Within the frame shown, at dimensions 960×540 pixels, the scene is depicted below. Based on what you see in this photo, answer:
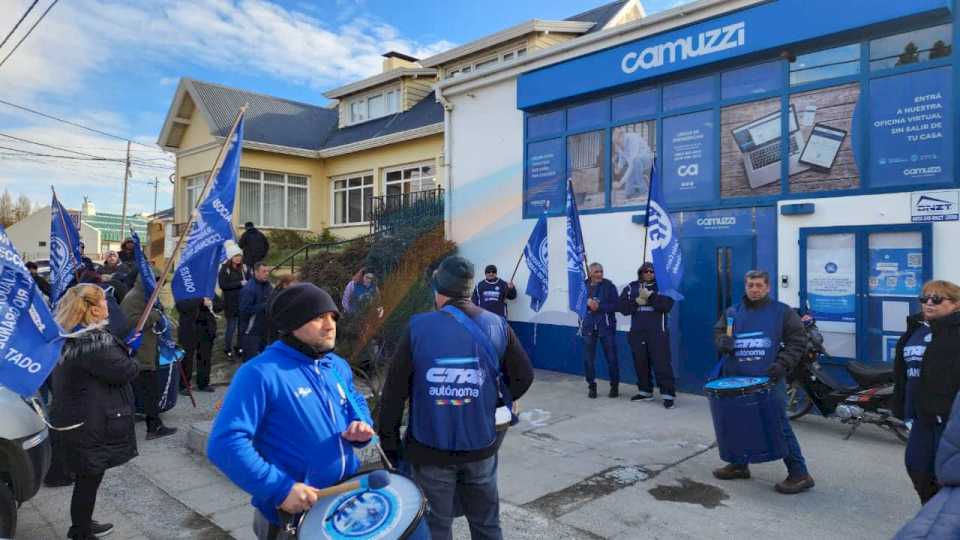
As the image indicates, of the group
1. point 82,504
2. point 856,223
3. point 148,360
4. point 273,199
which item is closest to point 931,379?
point 856,223

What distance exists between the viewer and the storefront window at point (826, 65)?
7547 mm

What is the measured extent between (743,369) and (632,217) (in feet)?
15.0

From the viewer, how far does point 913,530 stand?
1.84m

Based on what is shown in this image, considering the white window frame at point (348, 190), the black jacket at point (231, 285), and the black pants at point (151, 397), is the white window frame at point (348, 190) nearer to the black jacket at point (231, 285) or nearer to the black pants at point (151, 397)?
the black jacket at point (231, 285)

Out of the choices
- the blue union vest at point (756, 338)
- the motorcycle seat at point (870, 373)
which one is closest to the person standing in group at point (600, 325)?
the motorcycle seat at point (870, 373)

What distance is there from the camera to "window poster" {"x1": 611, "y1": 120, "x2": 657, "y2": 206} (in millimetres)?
9430

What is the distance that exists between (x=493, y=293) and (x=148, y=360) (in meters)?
5.26

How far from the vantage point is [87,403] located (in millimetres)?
3980

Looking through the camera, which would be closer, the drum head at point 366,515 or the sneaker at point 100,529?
the drum head at point 366,515

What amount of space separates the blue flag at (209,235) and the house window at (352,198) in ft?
51.6

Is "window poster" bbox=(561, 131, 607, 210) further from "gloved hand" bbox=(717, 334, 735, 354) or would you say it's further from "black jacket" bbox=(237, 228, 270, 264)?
"black jacket" bbox=(237, 228, 270, 264)

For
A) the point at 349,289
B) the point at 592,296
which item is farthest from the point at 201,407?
the point at 592,296

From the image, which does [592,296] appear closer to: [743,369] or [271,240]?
[743,369]

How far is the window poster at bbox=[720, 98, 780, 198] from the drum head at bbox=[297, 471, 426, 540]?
7.30 meters
